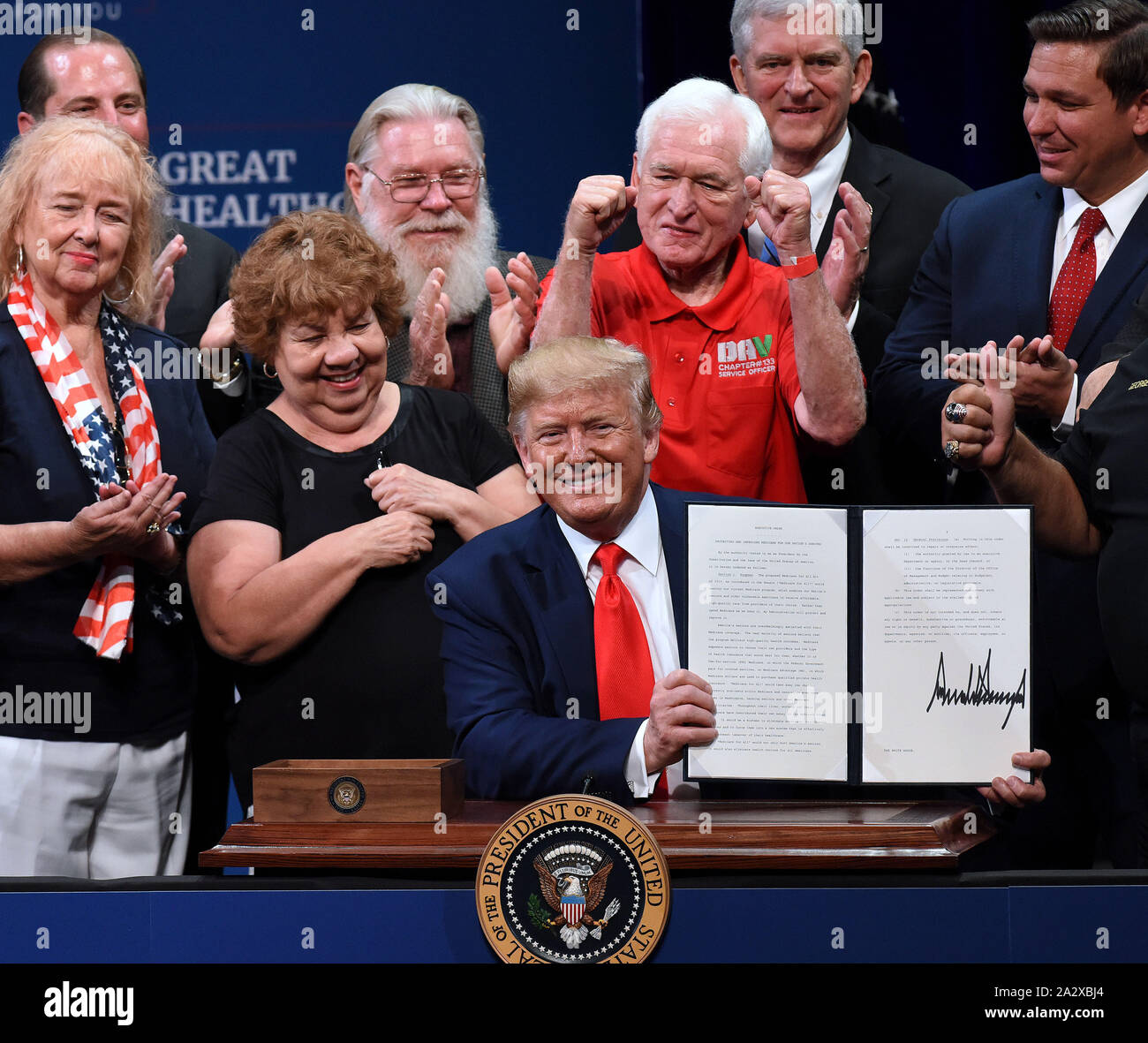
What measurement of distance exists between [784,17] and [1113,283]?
2.87 feet

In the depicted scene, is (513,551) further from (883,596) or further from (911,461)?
(911,461)

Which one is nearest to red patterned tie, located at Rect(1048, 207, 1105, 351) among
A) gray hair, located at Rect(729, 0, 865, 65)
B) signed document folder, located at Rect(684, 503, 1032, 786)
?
gray hair, located at Rect(729, 0, 865, 65)

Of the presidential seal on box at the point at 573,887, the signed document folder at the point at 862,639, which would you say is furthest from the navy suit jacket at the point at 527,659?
the presidential seal on box at the point at 573,887

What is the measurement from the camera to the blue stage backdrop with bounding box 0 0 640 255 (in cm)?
430

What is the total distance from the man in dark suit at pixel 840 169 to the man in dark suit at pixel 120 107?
1206 millimetres

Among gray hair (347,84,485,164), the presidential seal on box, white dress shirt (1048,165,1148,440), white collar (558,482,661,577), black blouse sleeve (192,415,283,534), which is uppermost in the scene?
gray hair (347,84,485,164)

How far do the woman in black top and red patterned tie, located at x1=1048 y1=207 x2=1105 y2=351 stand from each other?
41.4 inches

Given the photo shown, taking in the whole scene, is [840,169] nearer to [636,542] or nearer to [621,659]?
[636,542]

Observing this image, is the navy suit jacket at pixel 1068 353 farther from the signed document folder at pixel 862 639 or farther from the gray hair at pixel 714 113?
the signed document folder at pixel 862 639

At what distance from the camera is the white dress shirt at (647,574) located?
2469 mm

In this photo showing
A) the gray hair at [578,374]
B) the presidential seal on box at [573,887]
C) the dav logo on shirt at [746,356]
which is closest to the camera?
the presidential seal on box at [573,887]

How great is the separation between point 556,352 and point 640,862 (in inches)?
34.7

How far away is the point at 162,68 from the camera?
438 cm
